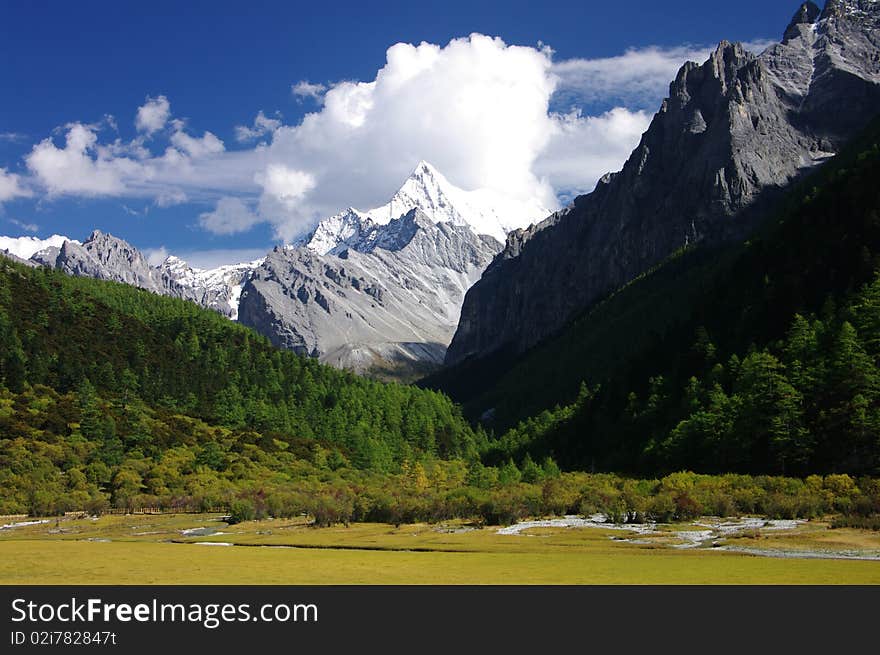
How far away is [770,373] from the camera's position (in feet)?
326

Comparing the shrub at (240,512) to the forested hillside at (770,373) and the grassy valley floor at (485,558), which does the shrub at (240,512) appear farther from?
the forested hillside at (770,373)

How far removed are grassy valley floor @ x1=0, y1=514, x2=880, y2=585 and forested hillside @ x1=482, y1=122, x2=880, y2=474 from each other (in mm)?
29950

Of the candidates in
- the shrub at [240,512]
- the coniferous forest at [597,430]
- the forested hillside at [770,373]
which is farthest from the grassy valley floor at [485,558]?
the forested hillside at [770,373]

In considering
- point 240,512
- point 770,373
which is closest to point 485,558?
point 240,512

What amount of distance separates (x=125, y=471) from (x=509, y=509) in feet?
249

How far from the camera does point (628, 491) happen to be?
8600cm

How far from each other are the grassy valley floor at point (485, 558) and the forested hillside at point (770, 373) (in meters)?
29.9

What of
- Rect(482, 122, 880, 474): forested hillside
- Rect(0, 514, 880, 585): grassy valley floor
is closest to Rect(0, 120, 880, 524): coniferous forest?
Rect(482, 122, 880, 474): forested hillside

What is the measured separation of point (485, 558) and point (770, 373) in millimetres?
65492

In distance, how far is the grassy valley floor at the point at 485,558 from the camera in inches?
1447
